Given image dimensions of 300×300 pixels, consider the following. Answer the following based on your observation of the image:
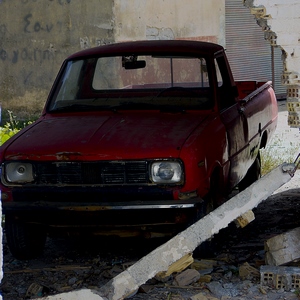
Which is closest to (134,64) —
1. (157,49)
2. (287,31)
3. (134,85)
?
(157,49)

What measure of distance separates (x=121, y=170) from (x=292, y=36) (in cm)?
163

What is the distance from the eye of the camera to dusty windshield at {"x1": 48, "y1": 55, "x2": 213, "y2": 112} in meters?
7.03

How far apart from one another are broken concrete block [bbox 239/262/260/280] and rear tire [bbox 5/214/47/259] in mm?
1644

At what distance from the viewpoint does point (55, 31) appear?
52.3 feet

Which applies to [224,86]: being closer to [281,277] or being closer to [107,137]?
[107,137]

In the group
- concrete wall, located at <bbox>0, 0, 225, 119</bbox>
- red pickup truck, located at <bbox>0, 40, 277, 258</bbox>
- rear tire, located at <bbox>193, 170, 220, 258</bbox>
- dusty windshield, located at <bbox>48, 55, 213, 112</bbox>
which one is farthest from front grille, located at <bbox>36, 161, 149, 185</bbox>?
concrete wall, located at <bbox>0, 0, 225, 119</bbox>

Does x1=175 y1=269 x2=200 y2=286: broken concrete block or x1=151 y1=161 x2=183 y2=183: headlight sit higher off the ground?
x1=151 y1=161 x2=183 y2=183: headlight

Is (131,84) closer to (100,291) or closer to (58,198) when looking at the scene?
(58,198)

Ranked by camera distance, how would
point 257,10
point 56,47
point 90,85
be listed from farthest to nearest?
point 56,47 < point 90,85 < point 257,10

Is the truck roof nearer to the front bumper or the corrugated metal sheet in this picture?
the front bumper

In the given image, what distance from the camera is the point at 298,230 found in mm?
5703

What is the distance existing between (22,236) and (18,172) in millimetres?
579

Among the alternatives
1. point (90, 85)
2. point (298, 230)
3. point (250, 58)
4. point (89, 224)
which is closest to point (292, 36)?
point (298, 230)

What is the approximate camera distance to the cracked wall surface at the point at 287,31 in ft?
18.1
